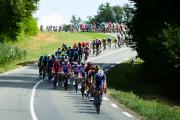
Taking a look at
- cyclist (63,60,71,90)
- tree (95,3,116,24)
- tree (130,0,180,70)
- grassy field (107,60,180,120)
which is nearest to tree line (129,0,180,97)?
tree (130,0,180,70)

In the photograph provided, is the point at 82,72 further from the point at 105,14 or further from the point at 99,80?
the point at 105,14

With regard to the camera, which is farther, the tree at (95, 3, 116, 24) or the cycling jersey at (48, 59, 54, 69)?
the tree at (95, 3, 116, 24)

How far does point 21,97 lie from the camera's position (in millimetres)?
28719

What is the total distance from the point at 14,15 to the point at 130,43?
52.8 feet

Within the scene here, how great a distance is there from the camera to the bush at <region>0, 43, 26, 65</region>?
2174 inches

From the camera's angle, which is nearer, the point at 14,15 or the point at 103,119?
the point at 103,119

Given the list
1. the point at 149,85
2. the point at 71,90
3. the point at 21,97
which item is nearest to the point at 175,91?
the point at 149,85

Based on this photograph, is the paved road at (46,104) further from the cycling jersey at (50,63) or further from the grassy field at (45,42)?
the grassy field at (45,42)

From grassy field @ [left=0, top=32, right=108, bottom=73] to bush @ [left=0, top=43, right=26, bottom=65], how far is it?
2.06ft

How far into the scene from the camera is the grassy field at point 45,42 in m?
65.1

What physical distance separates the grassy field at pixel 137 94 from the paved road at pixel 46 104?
593 millimetres

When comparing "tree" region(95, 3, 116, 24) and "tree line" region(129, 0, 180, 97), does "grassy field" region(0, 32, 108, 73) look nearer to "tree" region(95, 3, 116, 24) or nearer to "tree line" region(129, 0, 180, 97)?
"tree line" region(129, 0, 180, 97)

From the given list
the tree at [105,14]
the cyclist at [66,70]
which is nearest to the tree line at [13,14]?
the cyclist at [66,70]

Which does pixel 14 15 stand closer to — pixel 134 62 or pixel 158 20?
pixel 134 62
